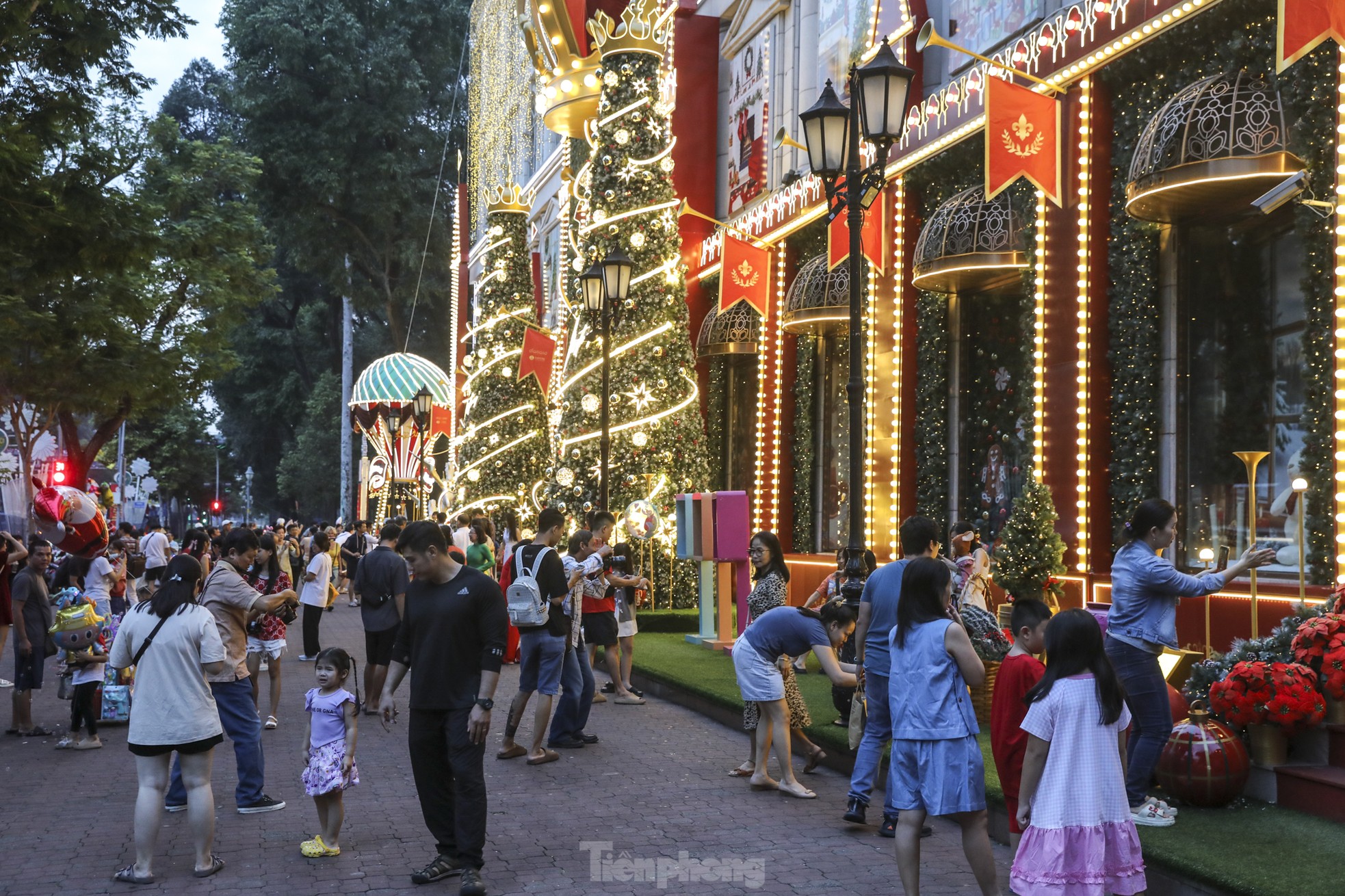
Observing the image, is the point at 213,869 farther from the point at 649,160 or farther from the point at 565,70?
the point at 565,70

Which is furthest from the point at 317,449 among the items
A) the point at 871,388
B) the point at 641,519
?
the point at 871,388

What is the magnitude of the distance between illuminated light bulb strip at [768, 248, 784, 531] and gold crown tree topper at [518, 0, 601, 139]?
22.2 ft

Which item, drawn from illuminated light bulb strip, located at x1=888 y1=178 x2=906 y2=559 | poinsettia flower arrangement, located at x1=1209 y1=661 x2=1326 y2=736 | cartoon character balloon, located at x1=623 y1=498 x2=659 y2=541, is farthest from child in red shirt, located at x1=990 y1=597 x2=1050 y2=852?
cartoon character balloon, located at x1=623 y1=498 x2=659 y2=541

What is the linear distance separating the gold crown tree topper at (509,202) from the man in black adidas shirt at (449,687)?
24345 millimetres

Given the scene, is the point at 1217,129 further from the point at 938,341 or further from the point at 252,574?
the point at 252,574

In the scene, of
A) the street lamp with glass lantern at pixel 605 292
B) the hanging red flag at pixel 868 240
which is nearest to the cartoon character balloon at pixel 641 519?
the street lamp with glass lantern at pixel 605 292

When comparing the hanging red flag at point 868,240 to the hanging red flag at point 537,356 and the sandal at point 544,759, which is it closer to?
the sandal at point 544,759

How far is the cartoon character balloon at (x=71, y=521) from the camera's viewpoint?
1379 centimetres

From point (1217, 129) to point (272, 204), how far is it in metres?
40.3

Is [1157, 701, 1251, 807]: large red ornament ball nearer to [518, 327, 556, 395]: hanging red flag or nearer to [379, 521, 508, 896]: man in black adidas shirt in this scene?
[379, 521, 508, 896]: man in black adidas shirt

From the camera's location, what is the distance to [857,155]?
996 cm

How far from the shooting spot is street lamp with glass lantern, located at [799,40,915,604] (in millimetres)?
9664

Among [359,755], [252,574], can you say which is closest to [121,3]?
[252,574]

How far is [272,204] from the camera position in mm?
45812
